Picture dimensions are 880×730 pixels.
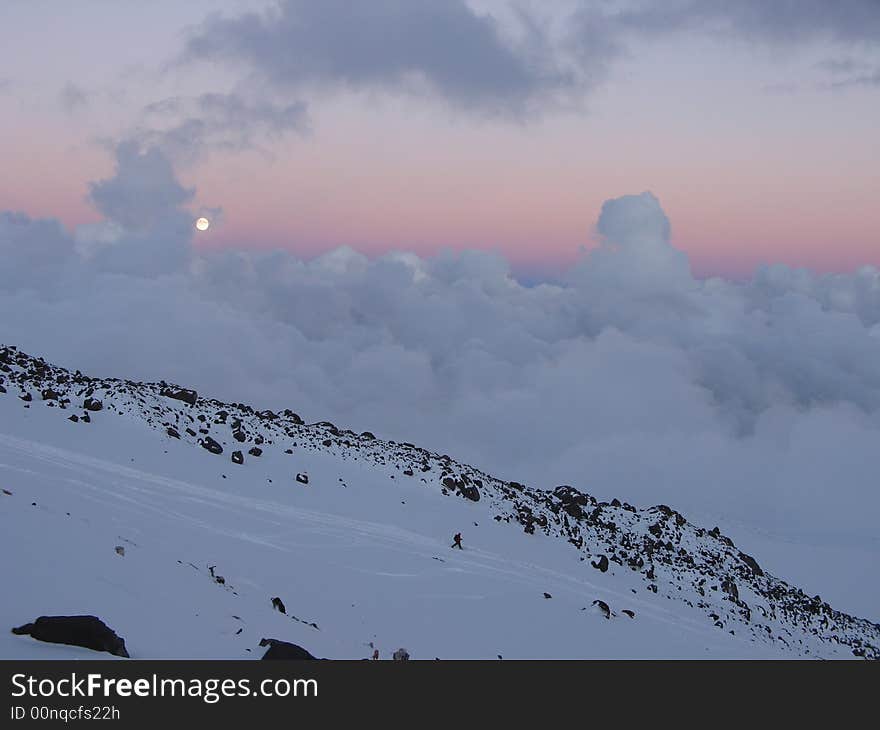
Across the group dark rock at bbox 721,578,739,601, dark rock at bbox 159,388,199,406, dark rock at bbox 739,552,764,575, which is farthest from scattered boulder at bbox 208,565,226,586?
dark rock at bbox 739,552,764,575

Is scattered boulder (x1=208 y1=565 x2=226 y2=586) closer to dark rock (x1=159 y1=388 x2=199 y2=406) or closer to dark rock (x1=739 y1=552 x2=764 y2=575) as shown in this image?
dark rock (x1=159 y1=388 x2=199 y2=406)

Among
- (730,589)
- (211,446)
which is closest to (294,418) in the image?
(211,446)

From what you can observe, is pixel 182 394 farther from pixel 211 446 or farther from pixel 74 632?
pixel 74 632

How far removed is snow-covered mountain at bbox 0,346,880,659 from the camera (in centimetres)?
1317

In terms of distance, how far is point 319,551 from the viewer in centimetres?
2344

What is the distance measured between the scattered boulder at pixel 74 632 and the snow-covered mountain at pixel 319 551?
0.43 feet

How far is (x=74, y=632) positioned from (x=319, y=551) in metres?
14.5

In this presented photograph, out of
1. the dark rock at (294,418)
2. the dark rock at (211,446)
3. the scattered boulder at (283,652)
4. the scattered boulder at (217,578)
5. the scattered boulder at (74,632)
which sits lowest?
the scattered boulder at (283,652)

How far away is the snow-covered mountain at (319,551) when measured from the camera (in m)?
13.2

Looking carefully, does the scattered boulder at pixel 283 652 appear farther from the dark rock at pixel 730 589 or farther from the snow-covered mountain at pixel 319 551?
the dark rock at pixel 730 589

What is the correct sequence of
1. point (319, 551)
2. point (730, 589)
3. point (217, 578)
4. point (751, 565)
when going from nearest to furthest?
point (217, 578)
point (319, 551)
point (730, 589)
point (751, 565)

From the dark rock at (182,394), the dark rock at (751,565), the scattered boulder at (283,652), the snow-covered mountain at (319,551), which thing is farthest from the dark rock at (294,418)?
the scattered boulder at (283,652)
